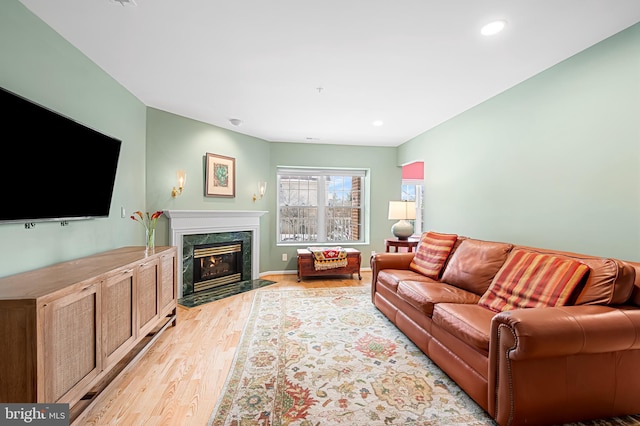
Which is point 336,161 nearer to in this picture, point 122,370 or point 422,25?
point 422,25

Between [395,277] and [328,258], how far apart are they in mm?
1946

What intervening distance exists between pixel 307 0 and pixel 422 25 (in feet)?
2.68

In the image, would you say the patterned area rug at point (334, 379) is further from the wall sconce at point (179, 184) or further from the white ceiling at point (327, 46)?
the white ceiling at point (327, 46)

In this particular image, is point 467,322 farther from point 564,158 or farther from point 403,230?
point 403,230

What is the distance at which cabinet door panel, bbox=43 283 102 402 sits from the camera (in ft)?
4.51

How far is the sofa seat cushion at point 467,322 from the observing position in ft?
5.64

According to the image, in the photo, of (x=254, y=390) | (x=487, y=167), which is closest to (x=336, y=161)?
(x=487, y=167)

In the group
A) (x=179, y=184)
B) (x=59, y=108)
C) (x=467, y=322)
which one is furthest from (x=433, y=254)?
(x=59, y=108)

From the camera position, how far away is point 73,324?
5.05 ft

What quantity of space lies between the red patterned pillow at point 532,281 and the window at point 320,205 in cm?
365

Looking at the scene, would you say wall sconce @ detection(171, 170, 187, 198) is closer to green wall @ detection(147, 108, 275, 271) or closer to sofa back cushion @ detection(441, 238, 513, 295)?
green wall @ detection(147, 108, 275, 271)

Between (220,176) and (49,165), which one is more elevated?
(220,176)

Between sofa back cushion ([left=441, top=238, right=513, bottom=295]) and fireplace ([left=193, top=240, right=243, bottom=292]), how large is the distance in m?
3.21

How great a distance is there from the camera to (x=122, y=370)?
6.68 ft
